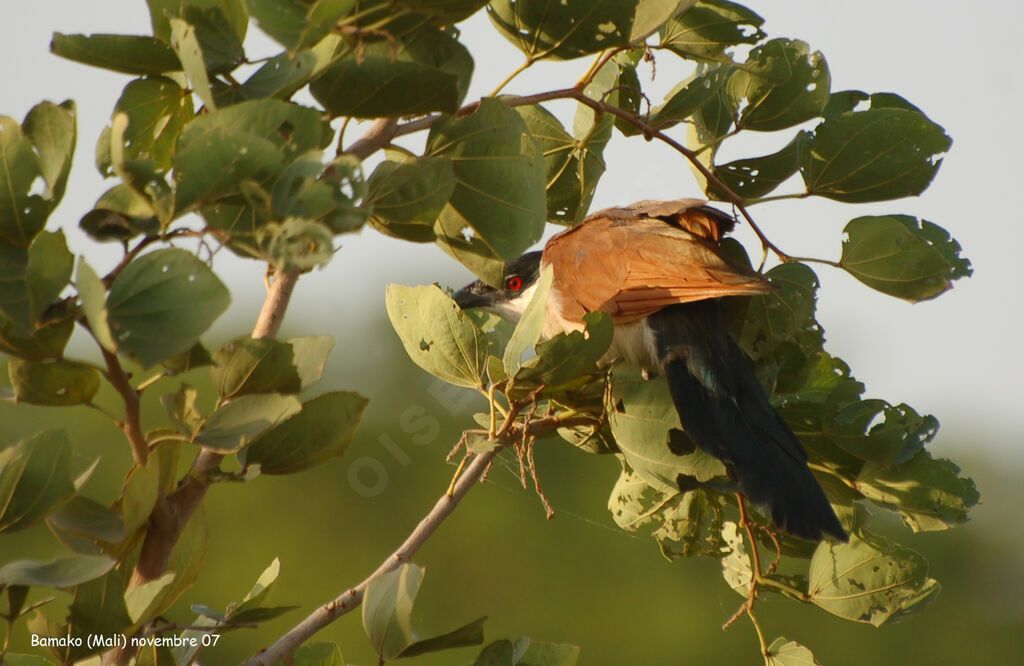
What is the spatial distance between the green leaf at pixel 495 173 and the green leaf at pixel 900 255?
68 centimetres

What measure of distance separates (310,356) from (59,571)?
39 centimetres

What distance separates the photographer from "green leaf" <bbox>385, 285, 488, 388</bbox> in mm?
1691

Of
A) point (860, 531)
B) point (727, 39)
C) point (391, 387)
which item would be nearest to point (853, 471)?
point (860, 531)

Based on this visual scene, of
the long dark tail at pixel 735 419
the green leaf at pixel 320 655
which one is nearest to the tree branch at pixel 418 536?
the green leaf at pixel 320 655

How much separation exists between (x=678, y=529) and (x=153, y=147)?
1.28 metres

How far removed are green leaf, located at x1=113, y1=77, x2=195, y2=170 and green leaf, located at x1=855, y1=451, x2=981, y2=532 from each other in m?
1.32

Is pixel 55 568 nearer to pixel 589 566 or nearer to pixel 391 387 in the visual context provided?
pixel 391 387

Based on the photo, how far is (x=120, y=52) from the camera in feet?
3.93

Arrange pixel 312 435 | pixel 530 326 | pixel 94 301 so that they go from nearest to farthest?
1. pixel 94 301
2. pixel 312 435
3. pixel 530 326

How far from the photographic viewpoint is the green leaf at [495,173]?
1368 mm

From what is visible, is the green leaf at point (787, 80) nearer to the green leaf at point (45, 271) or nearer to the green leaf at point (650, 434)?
the green leaf at point (650, 434)

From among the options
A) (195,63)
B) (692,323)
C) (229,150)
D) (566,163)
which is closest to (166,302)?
(229,150)

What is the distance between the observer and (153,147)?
138cm

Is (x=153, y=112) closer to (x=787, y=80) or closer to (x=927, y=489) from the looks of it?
(x=787, y=80)
